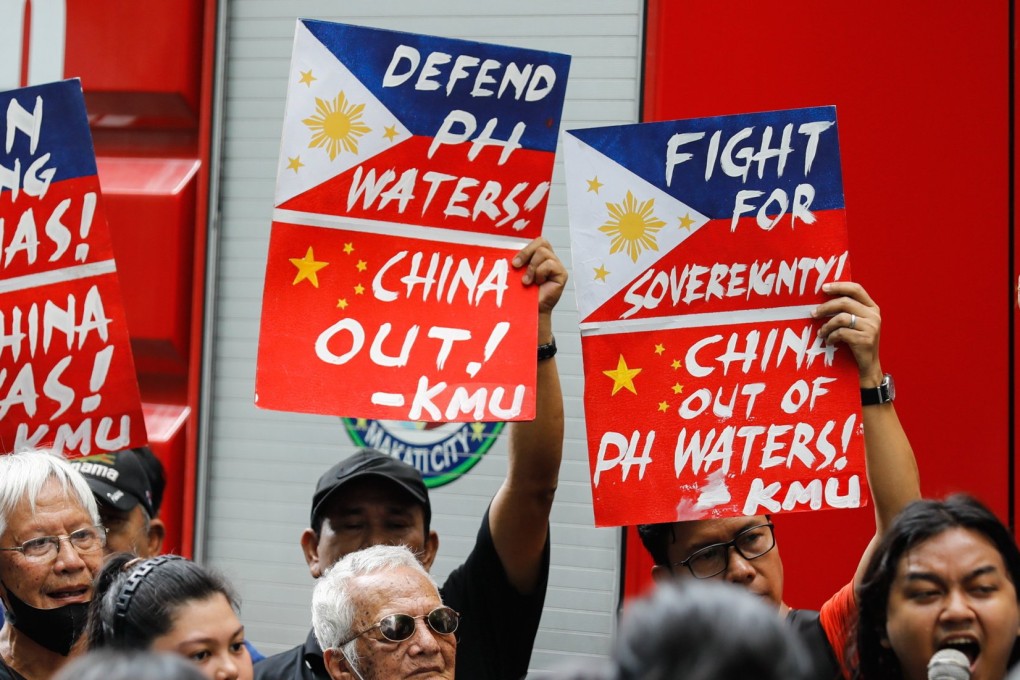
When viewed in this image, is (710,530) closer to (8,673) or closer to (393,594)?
(393,594)

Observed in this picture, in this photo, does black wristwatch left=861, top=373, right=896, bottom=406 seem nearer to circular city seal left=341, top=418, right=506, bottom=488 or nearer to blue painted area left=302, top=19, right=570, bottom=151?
blue painted area left=302, top=19, right=570, bottom=151

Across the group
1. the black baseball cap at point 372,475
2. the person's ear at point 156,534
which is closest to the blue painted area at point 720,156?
the black baseball cap at point 372,475

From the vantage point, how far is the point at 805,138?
118 inches

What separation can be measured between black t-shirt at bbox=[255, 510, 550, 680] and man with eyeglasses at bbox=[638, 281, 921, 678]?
33 centimetres

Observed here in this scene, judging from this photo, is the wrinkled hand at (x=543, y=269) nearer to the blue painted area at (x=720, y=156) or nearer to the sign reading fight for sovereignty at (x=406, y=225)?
the sign reading fight for sovereignty at (x=406, y=225)

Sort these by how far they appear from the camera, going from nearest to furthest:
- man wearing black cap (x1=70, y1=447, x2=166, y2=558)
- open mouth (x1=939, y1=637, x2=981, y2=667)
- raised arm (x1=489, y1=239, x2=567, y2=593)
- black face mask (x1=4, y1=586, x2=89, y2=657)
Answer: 1. open mouth (x1=939, y1=637, x2=981, y2=667)
2. black face mask (x1=4, y1=586, x2=89, y2=657)
3. raised arm (x1=489, y1=239, x2=567, y2=593)
4. man wearing black cap (x1=70, y1=447, x2=166, y2=558)

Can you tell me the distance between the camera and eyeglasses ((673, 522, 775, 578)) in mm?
3002

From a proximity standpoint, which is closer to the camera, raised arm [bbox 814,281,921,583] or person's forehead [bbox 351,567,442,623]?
person's forehead [bbox 351,567,442,623]

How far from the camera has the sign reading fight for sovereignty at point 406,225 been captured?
2947 mm

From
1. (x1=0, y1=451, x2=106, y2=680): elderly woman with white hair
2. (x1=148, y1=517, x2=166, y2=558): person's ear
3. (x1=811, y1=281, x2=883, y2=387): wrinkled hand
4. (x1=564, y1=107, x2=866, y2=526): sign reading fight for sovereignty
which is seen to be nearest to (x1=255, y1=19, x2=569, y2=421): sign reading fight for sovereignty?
(x1=564, y1=107, x2=866, y2=526): sign reading fight for sovereignty

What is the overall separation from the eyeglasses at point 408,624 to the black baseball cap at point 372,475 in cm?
62

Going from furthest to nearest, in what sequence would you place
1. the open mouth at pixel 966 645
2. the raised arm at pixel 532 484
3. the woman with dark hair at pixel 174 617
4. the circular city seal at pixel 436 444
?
1. the circular city seal at pixel 436 444
2. the raised arm at pixel 532 484
3. the woman with dark hair at pixel 174 617
4. the open mouth at pixel 966 645

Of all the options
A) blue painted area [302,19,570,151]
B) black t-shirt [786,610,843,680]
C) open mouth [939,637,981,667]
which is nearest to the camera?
open mouth [939,637,981,667]

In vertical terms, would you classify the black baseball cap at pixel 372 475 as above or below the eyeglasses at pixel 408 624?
above
